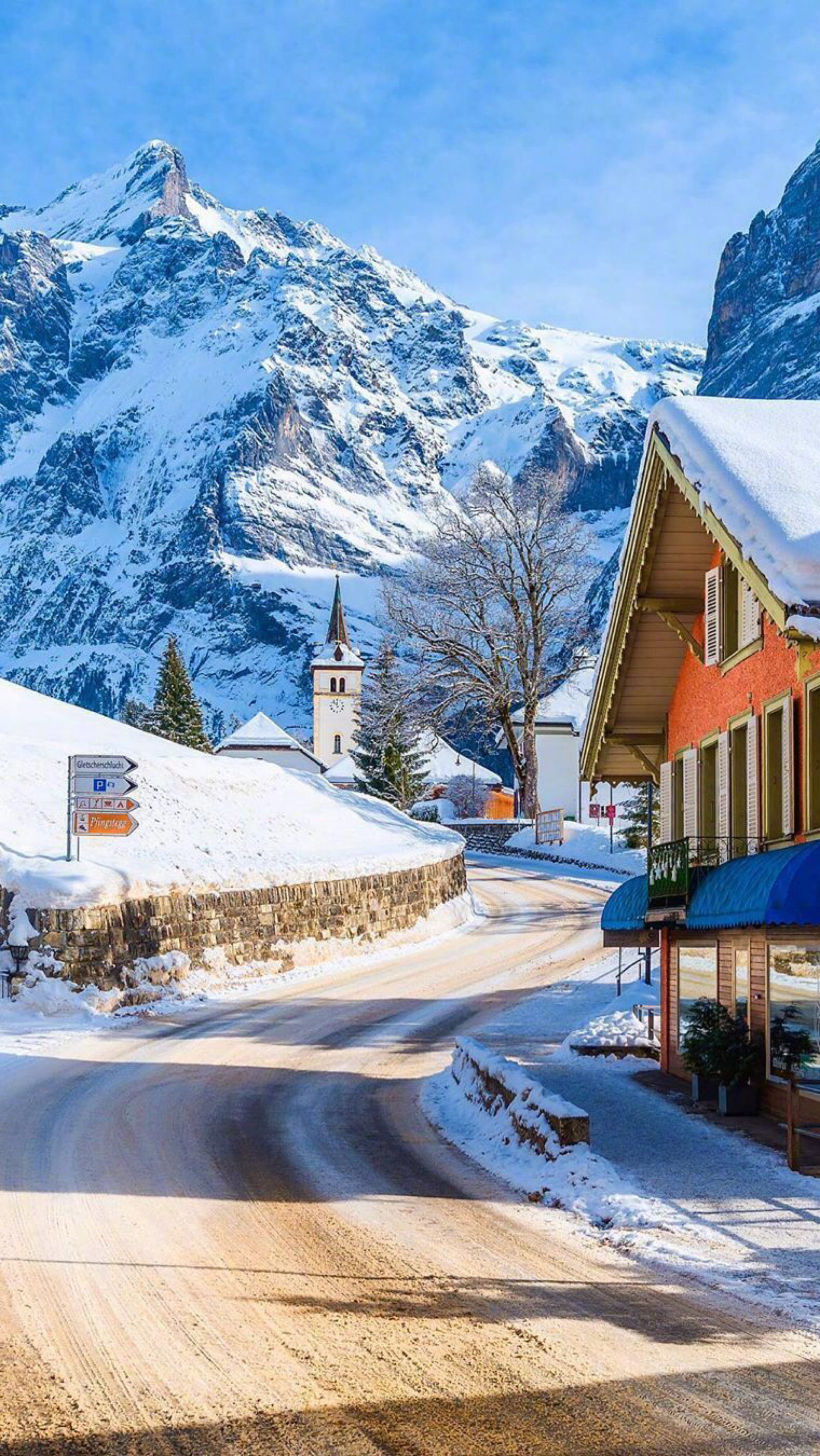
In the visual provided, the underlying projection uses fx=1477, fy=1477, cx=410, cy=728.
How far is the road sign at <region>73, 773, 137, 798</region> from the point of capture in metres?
27.4

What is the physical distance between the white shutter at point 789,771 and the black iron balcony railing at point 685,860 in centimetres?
83

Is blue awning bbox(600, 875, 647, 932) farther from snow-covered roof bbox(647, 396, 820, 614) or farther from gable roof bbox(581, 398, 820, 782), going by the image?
Result: snow-covered roof bbox(647, 396, 820, 614)

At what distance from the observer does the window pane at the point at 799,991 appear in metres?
15.6

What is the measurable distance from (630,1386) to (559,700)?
411 ft

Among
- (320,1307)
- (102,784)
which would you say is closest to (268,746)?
(102,784)

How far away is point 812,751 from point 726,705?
409 cm

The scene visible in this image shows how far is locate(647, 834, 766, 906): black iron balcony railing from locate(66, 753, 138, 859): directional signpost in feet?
36.0

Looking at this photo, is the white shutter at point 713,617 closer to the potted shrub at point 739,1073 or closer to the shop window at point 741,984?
the shop window at point 741,984

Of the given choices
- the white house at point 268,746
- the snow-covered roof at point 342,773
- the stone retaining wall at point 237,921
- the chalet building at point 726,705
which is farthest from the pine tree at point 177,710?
the chalet building at point 726,705

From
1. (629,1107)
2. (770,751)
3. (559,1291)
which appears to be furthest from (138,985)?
(559,1291)

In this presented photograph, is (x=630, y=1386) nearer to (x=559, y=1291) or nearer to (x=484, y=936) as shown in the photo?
(x=559, y=1291)

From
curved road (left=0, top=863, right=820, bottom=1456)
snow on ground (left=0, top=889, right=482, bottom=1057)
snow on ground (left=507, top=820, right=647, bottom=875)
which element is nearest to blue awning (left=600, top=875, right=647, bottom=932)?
curved road (left=0, top=863, right=820, bottom=1456)

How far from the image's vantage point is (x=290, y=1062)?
21078mm

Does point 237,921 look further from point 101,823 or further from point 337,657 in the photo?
point 337,657
